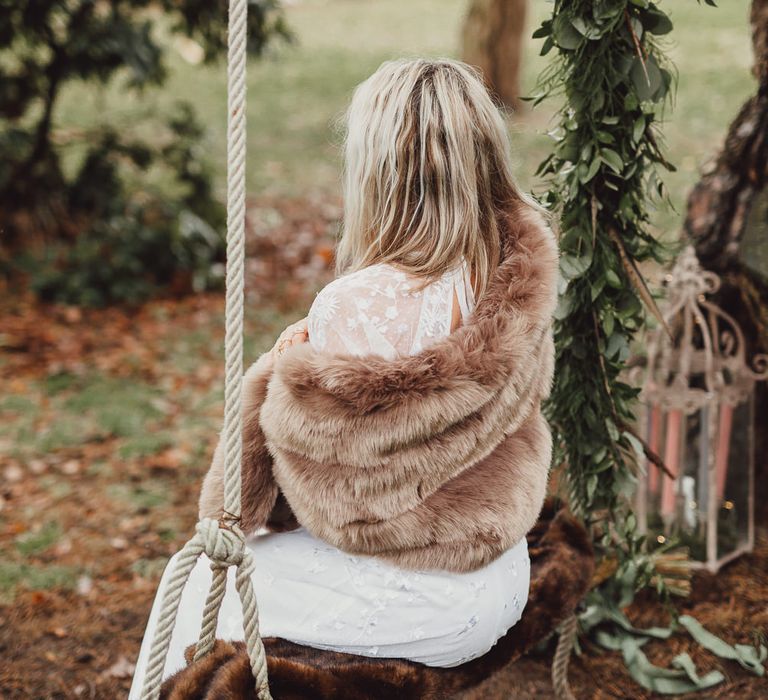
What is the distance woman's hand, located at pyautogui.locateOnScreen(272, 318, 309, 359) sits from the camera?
79.6 inches

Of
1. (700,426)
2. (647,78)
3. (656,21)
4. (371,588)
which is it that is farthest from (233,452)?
(700,426)

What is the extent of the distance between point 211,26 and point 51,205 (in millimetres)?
2157

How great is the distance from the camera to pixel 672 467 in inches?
138

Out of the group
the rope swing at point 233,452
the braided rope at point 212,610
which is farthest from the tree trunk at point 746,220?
the braided rope at point 212,610

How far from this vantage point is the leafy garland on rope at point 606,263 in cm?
241

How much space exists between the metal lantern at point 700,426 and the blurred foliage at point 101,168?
184 inches

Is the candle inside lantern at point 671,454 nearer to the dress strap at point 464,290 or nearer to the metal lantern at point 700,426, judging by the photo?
the metal lantern at point 700,426

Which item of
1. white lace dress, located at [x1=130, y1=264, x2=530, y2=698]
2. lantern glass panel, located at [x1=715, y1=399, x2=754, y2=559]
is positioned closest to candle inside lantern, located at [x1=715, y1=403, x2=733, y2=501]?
lantern glass panel, located at [x1=715, y1=399, x2=754, y2=559]

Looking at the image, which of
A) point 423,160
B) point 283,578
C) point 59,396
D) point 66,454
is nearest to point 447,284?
point 423,160

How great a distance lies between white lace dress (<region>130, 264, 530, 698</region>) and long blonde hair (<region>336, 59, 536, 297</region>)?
0.08 m

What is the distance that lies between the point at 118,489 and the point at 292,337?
286 cm

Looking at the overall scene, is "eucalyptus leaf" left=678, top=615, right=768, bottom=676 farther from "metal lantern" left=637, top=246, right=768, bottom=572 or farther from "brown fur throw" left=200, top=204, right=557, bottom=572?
"brown fur throw" left=200, top=204, right=557, bottom=572

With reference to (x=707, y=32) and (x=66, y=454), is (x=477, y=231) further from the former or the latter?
(x=707, y=32)

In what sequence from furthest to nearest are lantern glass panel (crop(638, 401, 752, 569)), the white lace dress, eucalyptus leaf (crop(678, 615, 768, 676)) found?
lantern glass panel (crop(638, 401, 752, 569))
eucalyptus leaf (crop(678, 615, 768, 676))
the white lace dress
